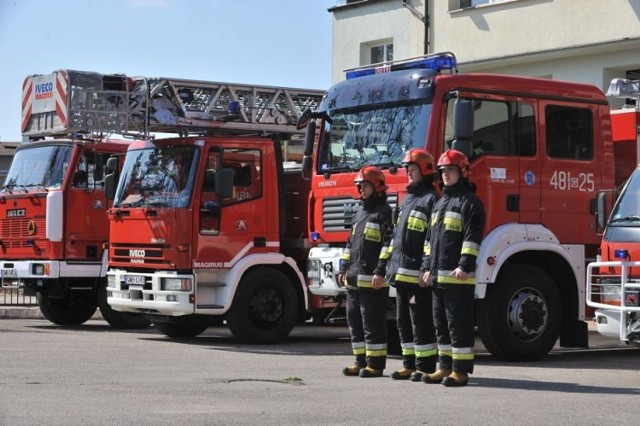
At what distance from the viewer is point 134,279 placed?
1675cm

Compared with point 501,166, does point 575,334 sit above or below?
below

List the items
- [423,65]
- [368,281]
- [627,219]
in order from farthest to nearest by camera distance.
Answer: [423,65], [627,219], [368,281]

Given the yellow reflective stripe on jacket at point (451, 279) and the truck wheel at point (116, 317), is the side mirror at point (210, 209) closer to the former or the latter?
the truck wheel at point (116, 317)

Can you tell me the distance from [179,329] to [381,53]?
1305cm

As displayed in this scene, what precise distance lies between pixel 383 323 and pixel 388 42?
17.6 m

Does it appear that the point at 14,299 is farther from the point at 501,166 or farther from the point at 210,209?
the point at 501,166

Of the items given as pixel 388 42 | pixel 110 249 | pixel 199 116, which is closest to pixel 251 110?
pixel 199 116

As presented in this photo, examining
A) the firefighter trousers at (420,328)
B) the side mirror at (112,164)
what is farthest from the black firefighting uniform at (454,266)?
the side mirror at (112,164)

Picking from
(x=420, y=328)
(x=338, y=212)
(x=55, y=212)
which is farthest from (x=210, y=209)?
(x=420, y=328)

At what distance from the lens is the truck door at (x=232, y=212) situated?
16.4m

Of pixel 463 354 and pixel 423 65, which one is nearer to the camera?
pixel 463 354

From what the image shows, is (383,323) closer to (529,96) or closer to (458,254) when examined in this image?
(458,254)

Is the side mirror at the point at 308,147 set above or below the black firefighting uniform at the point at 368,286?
above

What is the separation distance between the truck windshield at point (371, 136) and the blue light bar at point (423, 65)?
21.5 inches
